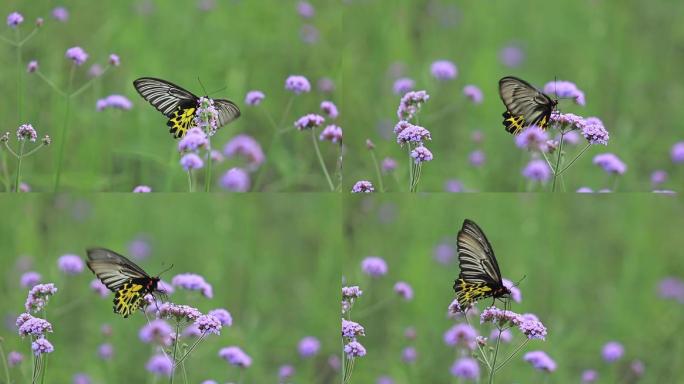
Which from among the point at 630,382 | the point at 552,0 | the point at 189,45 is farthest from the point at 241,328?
the point at 552,0

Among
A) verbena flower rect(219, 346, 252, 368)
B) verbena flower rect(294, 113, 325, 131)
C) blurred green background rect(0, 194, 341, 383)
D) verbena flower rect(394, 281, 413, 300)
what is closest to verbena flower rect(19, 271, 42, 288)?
blurred green background rect(0, 194, 341, 383)

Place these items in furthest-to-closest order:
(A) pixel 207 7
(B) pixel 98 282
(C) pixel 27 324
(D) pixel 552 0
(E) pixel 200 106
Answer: (D) pixel 552 0, (A) pixel 207 7, (B) pixel 98 282, (E) pixel 200 106, (C) pixel 27 324

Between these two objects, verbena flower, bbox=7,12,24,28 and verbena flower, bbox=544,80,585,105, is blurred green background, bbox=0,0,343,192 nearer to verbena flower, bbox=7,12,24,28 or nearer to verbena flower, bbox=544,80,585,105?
verbena flower, bbox=7,12,24,28

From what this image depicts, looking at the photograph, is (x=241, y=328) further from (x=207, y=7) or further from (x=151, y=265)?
(x=207, y=7)

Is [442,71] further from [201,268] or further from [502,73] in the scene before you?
[201,268]

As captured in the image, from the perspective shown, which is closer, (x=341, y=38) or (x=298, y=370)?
(x=298, y=370)

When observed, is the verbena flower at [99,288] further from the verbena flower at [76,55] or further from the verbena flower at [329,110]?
the verbena flower at [329,110]

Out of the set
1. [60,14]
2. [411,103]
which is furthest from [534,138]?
[60,14]
